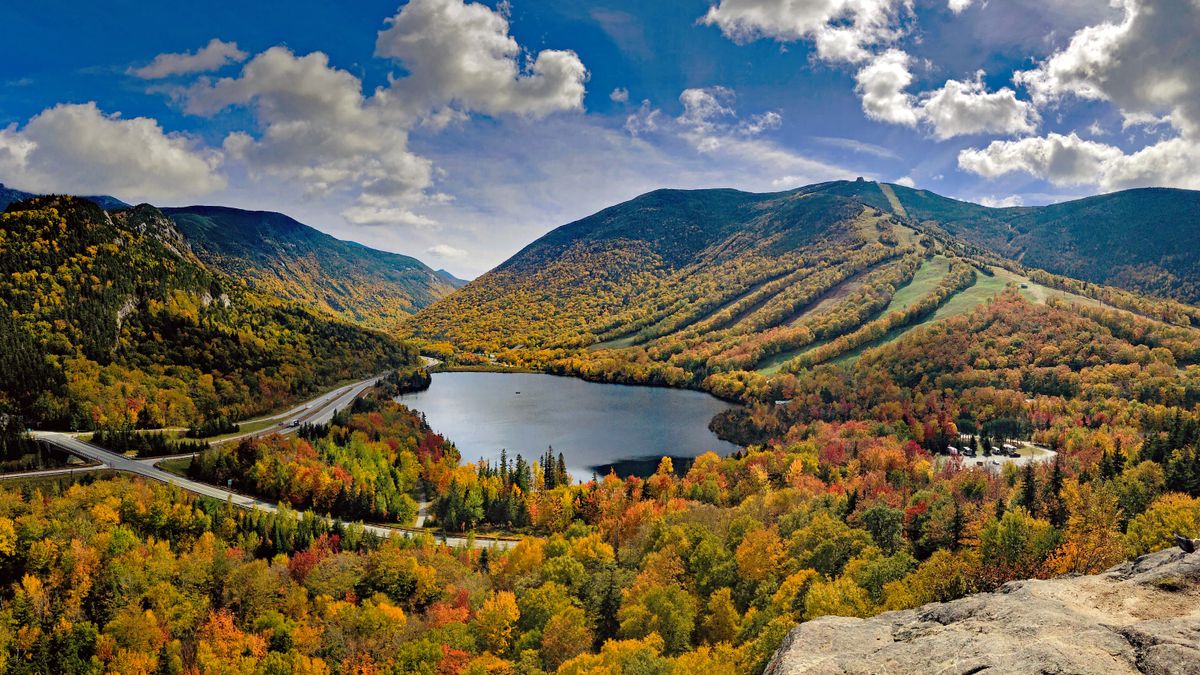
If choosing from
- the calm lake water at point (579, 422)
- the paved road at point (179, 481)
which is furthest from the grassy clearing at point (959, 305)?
the paved road at point (179, 481)

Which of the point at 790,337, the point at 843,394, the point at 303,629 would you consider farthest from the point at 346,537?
the point at 790,337

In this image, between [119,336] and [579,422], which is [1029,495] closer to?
[579,422]

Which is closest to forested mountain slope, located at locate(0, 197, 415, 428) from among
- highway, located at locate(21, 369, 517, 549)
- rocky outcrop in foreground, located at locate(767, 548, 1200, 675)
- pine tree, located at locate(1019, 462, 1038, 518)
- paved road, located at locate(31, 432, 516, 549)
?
highway, located at locate(21, 369, 517, 549)

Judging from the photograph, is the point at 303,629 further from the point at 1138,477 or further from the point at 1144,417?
the point at 1144,417

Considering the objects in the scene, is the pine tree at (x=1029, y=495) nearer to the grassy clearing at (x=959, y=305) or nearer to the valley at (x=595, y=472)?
the valley at (x=595, y=472)

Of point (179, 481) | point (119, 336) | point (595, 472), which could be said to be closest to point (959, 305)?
point (595, 472)

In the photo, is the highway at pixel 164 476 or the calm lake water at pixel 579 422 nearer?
the highway at pixel 164 476

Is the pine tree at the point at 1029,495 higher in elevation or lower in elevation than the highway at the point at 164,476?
higher
